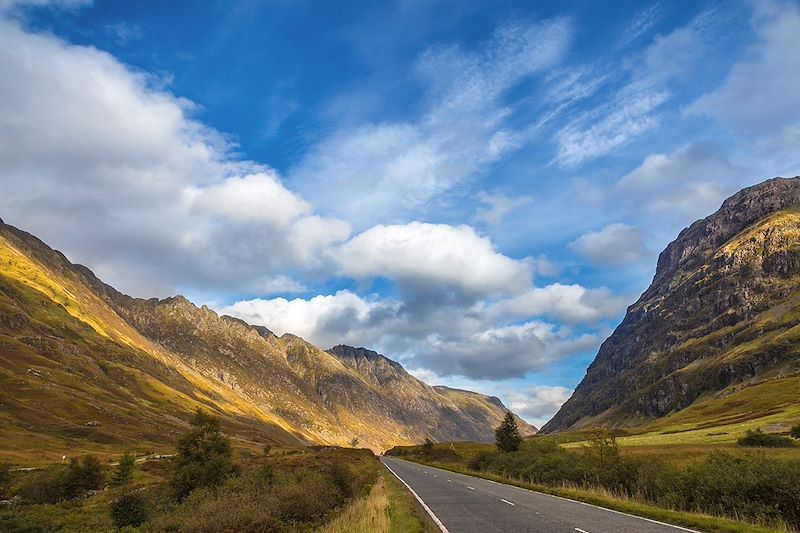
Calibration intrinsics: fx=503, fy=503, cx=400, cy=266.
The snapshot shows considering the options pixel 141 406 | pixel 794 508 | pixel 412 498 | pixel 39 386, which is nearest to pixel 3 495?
pixel 412 498

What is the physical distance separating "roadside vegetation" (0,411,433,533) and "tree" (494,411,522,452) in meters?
29.4

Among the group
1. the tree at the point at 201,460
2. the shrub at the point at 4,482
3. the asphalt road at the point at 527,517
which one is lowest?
the shrub at the point at 4,482

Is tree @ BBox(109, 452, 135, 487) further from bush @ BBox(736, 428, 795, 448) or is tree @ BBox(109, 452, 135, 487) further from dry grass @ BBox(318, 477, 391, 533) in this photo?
bush @ BBox(736, 428, 795, 448)

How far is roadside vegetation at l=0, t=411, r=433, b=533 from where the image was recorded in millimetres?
19359

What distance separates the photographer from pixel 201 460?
146 ft

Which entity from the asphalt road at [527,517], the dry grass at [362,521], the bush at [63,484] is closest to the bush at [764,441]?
the asphalt road at [527,517]

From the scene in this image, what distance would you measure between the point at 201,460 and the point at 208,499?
21.4 metres

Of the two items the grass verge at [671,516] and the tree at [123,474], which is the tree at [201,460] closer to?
the tree at [123,474]

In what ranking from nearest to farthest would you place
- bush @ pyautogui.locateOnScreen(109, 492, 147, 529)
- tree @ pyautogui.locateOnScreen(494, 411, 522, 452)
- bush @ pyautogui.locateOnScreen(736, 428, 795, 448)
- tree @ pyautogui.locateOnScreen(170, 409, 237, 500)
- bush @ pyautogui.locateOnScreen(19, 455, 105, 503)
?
bush @ pyautogui.locateOnScreen(109, 492, 147, 529)
tree @ pyautogui.locateOnScreen(170, 409, 237, 500)
bush @ pyautogui.locateOnScreen(19, 455, 105, 503)
bush @ pyautogui.locateOnScreen(736, 428, 795, 448)
tree @ pyautogui.locateOnScreen(494, 411, 522, 452)

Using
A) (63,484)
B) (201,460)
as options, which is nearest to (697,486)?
(201,460)

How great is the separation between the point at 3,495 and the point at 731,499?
6740 cm

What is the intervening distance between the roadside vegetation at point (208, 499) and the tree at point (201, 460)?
8cm

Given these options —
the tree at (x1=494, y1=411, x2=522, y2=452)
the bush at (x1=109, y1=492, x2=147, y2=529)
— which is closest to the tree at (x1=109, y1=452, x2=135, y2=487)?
the bush at (x1=109, y1=492, x2=147, y2=529)

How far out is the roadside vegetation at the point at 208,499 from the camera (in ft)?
63.5
